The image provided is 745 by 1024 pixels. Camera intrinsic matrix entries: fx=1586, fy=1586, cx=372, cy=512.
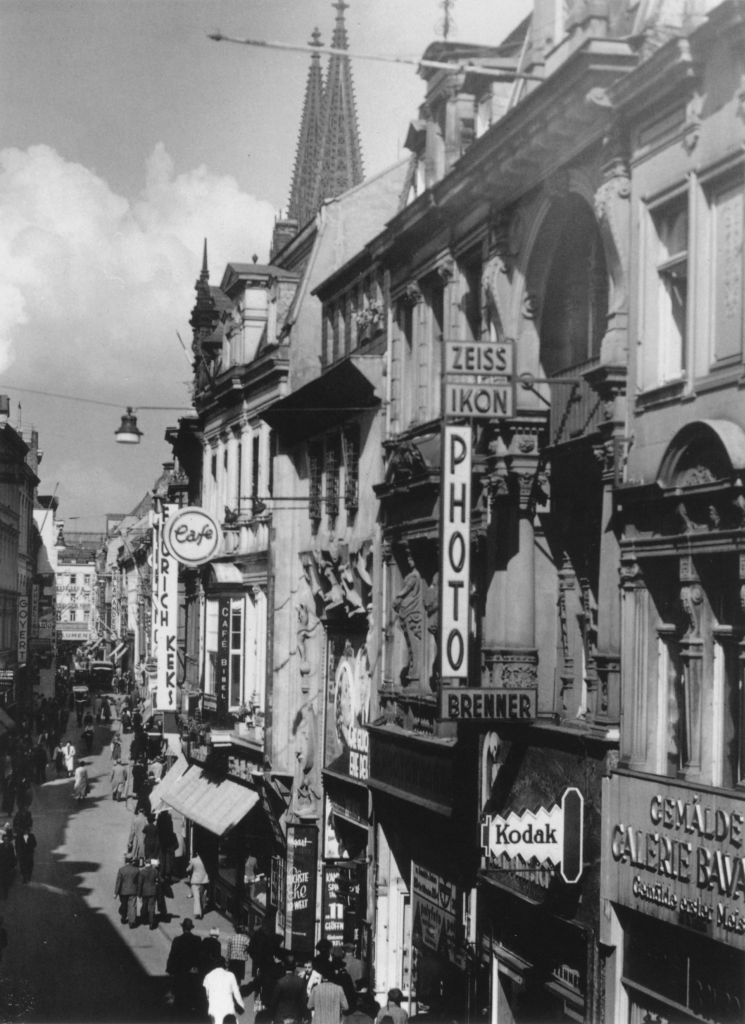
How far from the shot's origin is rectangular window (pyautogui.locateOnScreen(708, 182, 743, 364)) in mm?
15133

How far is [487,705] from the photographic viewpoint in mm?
19875

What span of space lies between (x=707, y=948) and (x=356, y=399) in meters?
15.3

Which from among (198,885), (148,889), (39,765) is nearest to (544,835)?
(148,889)

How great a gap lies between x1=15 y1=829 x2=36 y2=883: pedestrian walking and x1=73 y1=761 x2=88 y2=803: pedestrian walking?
476 inches

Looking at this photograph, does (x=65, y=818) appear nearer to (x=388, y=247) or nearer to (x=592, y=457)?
(x=388, y=247)

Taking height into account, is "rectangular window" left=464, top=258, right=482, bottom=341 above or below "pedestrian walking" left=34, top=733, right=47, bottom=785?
above

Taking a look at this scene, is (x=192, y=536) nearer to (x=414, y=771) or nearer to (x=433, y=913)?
(x=414, y=771)

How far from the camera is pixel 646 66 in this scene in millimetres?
16578

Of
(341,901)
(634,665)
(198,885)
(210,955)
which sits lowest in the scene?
(198,885)

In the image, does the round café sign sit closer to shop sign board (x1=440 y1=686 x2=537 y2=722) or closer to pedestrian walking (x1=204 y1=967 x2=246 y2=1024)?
pedestrian walking (x1=204 y1=967 x2=246 y2=1024)

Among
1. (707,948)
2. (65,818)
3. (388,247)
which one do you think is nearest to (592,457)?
(707,948)

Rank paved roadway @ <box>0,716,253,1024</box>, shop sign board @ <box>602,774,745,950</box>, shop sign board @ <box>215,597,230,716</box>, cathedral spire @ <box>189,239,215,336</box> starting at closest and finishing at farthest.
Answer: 1. shop sign board @ <box>602,774,745,950</box>
2. paved roadway @ <box>0,716,253,1024</box>
3. shop sign board @ <box>215,597,230,716</box>
4. cathedral spire @ <box>189,239,215,336</box>

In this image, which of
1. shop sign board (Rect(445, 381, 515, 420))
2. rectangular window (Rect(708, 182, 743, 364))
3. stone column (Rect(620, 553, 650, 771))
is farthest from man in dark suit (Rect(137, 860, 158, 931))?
rectangular window (Rect(708, 182, 743, 364))

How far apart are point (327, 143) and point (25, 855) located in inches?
3644
